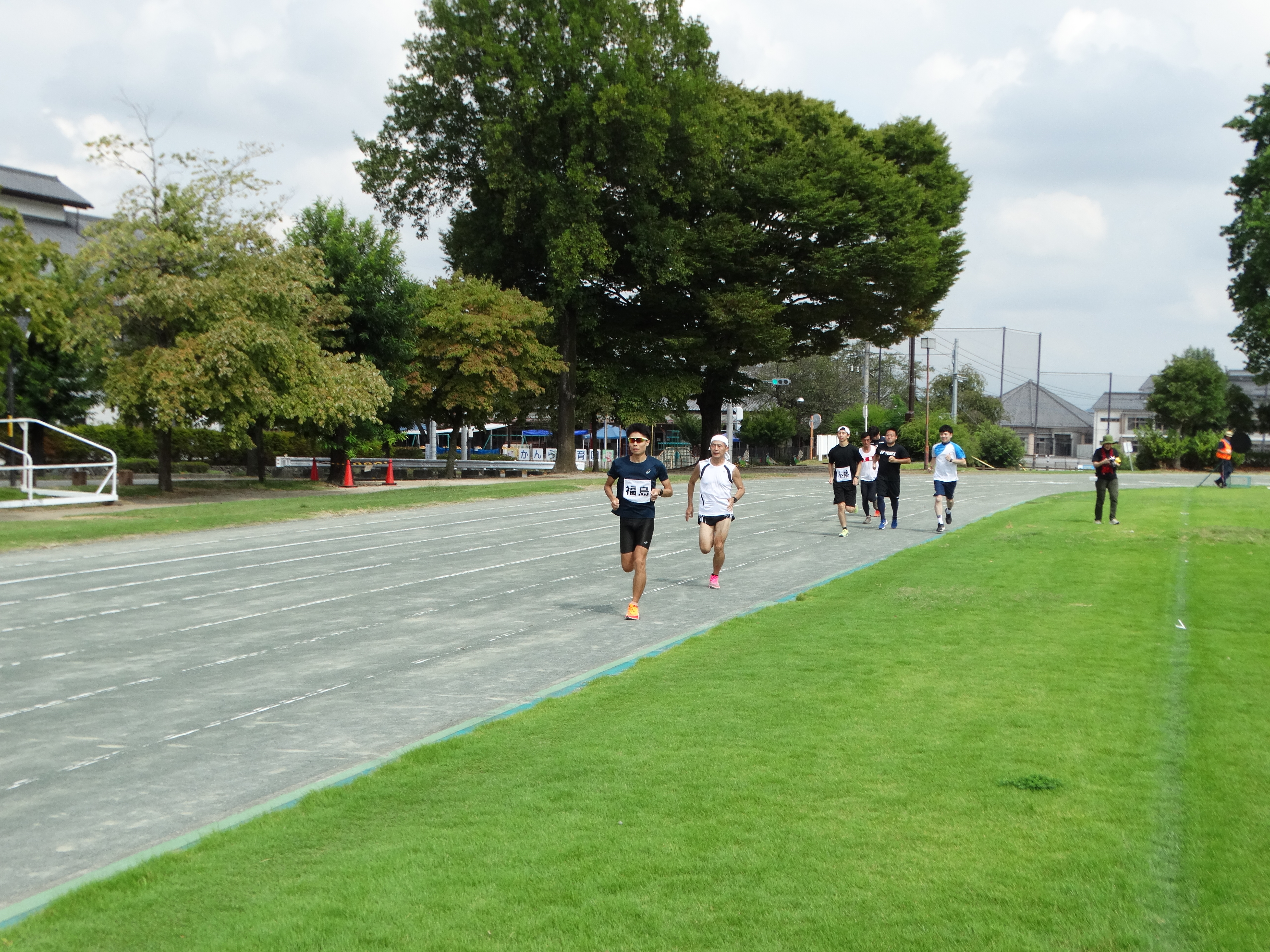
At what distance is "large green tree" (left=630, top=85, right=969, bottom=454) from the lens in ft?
146

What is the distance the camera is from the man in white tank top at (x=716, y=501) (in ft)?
44.5

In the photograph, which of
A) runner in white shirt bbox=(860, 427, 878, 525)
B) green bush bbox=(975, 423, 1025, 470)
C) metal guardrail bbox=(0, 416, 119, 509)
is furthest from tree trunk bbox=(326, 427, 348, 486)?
green bush bbox=(975, 423, 1025, 470)

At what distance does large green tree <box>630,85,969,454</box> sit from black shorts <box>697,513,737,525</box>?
31.2m

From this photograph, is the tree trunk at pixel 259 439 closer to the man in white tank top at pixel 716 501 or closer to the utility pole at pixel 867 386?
the utility pole at pixel 867 386

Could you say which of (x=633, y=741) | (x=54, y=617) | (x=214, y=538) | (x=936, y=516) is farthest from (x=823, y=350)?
(x=633, y=741)

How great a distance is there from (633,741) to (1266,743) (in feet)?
11.2

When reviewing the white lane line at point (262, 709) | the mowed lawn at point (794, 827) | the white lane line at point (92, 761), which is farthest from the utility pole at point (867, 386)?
the white lane line at point (92, 761)

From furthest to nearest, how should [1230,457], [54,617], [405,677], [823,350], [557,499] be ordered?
[823,350]
[1230,457]
[557,499]
[54,617]
[405,677]

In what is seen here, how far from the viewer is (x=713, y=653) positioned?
9227 millimetres

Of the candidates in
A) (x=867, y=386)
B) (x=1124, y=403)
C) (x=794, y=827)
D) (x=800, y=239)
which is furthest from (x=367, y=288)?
(x=1124, y=403)

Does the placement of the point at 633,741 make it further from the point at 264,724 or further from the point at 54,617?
the point at 54,617

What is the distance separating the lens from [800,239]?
45.8 meters

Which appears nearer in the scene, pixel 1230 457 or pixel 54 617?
pixel 54 617

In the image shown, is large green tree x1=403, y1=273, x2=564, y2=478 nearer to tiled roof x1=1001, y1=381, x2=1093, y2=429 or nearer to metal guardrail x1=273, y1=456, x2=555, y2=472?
→ metal guardrail x1=273, y1=456, x2=555, y2=472
